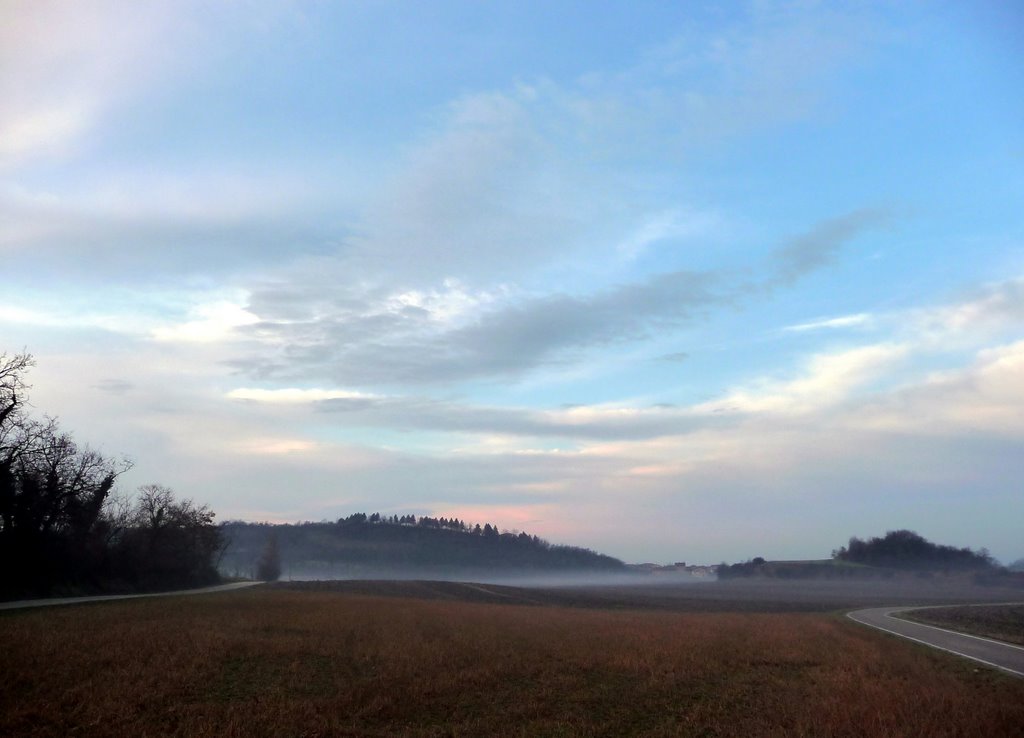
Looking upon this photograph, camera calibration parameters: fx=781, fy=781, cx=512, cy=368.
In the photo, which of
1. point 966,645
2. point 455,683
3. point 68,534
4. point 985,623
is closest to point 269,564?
point 68,534

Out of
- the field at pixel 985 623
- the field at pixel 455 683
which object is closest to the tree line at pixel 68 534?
the field at pixel 455 683

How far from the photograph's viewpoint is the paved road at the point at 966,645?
1008 inches

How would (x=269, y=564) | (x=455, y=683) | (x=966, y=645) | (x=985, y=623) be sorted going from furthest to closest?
(x=269, y=564)
(x=985, y=623)
(x=966, y=645)
(x=455, y=683)

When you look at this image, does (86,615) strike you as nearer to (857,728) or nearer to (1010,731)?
(857,728)

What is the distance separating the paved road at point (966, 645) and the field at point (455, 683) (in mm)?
1446

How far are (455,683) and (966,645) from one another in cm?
2371

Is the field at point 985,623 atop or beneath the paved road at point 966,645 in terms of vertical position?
atop

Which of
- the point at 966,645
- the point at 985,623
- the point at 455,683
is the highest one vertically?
the point at 985,623

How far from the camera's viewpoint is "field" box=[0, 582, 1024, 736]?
51.2 ft

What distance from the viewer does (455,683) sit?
1992 centimetres

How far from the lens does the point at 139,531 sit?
7700 cm

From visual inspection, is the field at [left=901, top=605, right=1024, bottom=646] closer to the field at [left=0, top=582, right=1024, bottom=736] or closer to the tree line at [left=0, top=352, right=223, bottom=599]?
the field at [left=0, top=582, right=1024, bottom=736]

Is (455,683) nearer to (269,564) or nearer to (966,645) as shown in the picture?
(966,645)

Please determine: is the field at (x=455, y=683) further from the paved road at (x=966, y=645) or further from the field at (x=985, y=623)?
the field at (x=985, y=623)
